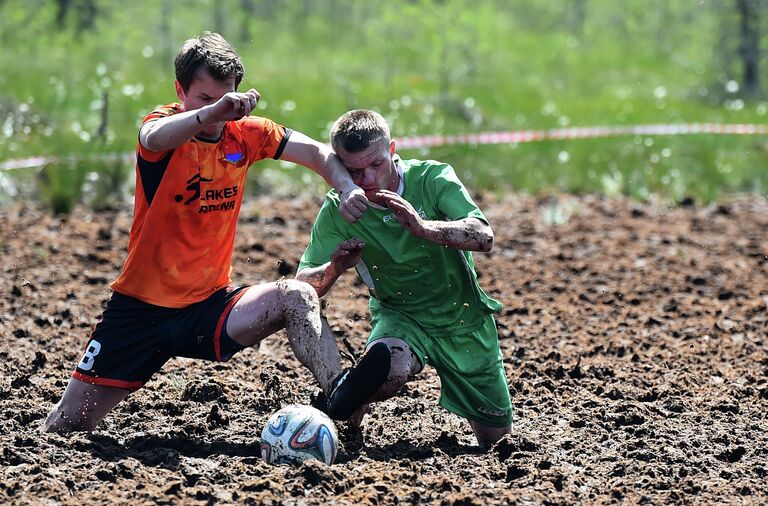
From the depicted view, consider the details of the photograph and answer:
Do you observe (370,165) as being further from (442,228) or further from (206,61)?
(206,61)

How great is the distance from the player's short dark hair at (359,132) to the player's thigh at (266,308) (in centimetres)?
72

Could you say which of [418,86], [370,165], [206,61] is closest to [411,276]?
[370,165]

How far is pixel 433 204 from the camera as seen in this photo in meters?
5.50

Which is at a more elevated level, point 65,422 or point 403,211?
point 403,211

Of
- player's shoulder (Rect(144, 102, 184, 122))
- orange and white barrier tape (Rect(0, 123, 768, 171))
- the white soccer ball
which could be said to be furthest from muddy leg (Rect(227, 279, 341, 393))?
orange and white barrier tape (Rect(0, 123, 768, 171))

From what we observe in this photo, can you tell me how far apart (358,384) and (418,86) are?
14.4 metres

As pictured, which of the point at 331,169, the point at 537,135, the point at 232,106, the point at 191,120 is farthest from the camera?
the point at 537,135

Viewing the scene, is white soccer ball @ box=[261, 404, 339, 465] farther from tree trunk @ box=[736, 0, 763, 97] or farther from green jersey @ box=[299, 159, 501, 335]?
tree trunk @ box=[736, 0, 763, 97]

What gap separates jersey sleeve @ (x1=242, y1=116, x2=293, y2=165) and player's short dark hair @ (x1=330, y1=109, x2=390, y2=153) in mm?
515

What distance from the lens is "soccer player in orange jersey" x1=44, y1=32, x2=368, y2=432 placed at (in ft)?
17.4

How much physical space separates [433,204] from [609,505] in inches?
66.9

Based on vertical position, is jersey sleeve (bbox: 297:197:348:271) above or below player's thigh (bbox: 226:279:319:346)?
above

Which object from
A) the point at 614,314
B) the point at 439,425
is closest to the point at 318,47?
the point at 614,314

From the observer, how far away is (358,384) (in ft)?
16.8
